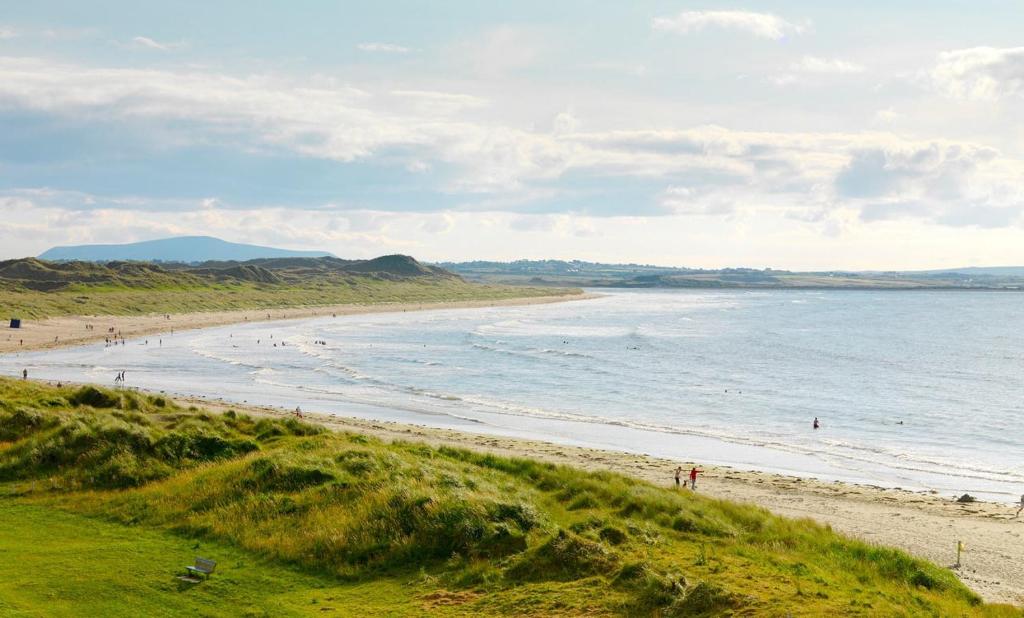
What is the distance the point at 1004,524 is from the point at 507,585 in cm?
2293

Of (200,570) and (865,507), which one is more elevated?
(200,570)

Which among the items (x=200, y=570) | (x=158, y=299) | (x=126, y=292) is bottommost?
(x=200, y=570)

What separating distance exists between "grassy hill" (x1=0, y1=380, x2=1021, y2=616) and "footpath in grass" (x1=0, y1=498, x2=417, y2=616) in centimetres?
5

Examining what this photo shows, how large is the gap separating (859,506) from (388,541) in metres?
21.7

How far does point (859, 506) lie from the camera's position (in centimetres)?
3180

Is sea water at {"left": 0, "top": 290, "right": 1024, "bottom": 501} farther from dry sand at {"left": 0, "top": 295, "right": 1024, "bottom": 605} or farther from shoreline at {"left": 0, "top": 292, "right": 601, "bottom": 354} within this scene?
shoreline at {"left": 0, "top": 292, "right": 601, "bottom": 354}

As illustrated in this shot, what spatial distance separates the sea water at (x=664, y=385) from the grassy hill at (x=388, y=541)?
68.9 ft

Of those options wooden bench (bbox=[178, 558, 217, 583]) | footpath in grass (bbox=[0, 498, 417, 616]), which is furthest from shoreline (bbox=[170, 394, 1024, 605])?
wooden bench (bbox=[178, 558, 217, 583])

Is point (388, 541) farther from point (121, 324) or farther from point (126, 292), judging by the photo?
point (126, 292)

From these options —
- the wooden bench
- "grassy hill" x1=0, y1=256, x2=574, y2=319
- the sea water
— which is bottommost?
the sea water

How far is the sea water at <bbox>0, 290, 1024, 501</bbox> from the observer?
44781 millimetres

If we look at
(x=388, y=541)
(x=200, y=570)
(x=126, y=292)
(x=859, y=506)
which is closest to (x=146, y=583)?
(x=200, y=570)

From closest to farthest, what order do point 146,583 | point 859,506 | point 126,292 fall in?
point 146,583 < point 859,506 < point 126,292

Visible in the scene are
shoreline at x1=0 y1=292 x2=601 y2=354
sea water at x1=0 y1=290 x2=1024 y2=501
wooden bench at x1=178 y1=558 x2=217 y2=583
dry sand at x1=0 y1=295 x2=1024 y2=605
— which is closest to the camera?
wooden bench at x1=178 y1=558 x2=217 y2=583
